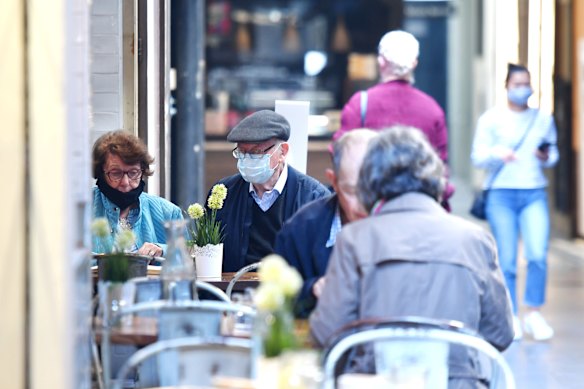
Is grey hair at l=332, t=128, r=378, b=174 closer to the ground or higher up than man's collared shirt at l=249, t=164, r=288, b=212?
higher up

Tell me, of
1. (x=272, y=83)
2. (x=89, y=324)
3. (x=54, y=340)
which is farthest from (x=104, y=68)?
(x=272, y=83)

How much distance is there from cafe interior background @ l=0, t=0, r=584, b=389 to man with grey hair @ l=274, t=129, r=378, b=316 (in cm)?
74

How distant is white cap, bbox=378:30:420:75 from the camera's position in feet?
25.8

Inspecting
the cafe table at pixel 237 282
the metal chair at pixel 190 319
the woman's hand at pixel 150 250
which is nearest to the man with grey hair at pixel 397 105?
the woman's hand at pixel 150 250

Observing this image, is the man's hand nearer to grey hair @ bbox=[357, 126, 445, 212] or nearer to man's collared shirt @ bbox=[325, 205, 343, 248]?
man's collared shirt @ bbox=[325, 205, 343, 248]

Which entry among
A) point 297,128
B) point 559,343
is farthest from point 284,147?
point 559,343

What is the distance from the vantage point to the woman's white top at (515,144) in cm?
885

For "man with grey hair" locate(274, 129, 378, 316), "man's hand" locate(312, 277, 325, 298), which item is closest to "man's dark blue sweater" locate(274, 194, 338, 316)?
"man with grey hair" locate(274, 129, 378, 316)

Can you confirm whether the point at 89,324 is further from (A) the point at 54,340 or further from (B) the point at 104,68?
(B) the point at 104,68

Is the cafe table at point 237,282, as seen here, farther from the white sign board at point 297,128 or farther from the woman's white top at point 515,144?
the woman's white top at point 515,144

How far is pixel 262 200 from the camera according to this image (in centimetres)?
642

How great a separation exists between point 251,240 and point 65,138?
9.13 ft

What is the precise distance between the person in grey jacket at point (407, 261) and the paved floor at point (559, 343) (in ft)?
11.5

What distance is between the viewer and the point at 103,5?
7637mm
